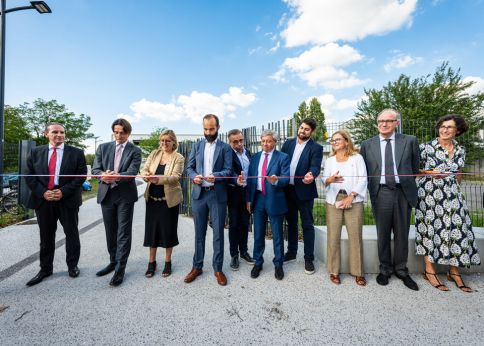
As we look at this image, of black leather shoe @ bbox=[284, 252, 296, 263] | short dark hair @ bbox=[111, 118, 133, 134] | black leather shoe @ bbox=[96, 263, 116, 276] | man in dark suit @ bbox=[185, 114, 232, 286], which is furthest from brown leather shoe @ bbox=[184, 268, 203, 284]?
short dark hair @ bbox=[111, 118, 133, 134]

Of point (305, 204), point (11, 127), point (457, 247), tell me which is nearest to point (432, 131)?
point (457, 247)

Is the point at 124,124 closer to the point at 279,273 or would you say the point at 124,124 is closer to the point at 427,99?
the point at 279,273

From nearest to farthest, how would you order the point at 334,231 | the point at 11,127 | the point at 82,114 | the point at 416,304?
the point at 416,304 → the point at 334,231 → the point at 11,127 → the point at 82,114

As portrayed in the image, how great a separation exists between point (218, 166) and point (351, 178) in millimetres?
1695

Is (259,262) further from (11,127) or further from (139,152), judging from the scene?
(11,127)

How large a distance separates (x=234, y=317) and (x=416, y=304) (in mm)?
1898

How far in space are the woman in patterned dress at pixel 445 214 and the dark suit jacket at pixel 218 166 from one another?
8.07 feet

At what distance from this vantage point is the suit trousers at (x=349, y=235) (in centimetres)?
307

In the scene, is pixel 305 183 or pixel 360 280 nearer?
pixel 360 280

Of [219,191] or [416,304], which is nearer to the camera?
[416,304]

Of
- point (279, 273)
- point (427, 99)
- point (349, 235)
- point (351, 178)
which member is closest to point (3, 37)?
point (279, 273)

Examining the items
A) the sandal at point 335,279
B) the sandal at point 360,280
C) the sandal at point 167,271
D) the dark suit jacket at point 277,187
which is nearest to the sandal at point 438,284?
the sandal at point 360,280

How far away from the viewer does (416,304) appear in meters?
2.57

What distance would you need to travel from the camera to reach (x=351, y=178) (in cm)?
308
